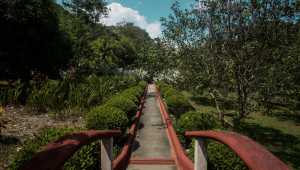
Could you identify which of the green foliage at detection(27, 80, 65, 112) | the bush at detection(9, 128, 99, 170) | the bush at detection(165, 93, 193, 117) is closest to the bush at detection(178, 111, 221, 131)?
the bush at detection(9, 128, 99, 170)

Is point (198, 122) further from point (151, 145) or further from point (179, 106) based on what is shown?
point (179, 106)

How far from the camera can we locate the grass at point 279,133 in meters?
12.2

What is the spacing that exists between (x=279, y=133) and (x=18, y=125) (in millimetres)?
12145

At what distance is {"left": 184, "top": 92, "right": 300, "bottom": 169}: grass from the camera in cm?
1219

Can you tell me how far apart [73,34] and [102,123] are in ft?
114

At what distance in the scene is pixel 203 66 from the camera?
11.8m

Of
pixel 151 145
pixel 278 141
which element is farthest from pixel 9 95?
pixel 278 141

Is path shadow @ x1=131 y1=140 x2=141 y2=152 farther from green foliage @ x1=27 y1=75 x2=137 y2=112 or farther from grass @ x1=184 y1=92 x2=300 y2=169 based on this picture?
green foliage @ x1=27 y1=75 x2=137 y2=112

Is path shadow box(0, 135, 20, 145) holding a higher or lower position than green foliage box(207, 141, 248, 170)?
lower

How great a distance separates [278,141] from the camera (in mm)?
14297

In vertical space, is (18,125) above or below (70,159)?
below

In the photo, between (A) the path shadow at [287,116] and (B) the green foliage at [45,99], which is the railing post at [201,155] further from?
(A) the path shadow at [287,116]

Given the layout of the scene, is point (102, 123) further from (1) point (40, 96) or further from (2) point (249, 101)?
(1) point (40, 96)

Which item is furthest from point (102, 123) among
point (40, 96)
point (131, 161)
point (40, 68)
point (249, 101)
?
point (40, 68)
